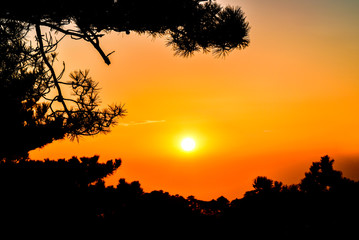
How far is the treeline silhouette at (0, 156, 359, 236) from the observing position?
6.11ft

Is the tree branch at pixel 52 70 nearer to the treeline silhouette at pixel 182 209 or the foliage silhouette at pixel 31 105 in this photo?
the foliage silhouette at pixel 31 105

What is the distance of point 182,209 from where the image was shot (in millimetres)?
2248

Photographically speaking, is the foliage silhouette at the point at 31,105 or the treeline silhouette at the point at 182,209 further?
the foliage silhouette at the point at 31,105

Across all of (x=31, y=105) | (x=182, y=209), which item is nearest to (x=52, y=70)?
(x=31, y=105)

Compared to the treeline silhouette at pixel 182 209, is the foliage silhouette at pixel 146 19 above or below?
above

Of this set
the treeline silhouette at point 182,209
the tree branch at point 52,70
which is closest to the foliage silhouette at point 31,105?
the tree branch at point 52,70

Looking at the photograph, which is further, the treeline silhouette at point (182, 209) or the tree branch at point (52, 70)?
the tree branch at point (52, 70)

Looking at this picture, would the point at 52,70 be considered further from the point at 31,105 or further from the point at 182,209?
the point at 182,209

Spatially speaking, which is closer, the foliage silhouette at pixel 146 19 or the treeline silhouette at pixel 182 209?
the treeline silhouette at pixel 182 209

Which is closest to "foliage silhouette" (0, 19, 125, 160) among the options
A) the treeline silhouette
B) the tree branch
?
the tree branch

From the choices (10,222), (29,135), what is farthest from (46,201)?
(29,135)

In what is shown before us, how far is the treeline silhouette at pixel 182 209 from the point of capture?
1.86 meters

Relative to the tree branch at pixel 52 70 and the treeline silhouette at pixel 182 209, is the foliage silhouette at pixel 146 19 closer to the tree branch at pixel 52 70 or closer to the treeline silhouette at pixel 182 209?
the tree branch at pixel 52 70

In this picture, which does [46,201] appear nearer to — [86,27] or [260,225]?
[260,225]
